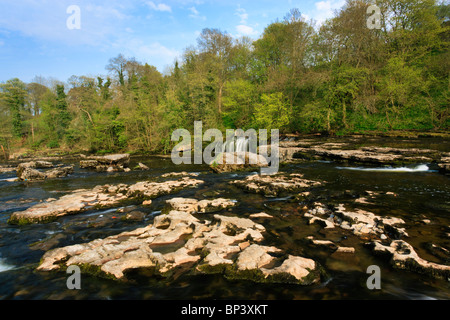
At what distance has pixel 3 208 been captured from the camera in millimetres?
8398

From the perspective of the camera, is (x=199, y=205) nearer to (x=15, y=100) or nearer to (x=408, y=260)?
→ (x=408, y=260)

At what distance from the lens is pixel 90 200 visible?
27.7 feet

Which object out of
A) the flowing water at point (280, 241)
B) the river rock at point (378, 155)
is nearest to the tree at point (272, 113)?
the river rock at point (378, 155)

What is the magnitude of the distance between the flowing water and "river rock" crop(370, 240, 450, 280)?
0.13 m

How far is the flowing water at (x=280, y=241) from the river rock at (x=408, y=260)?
0.41 feet

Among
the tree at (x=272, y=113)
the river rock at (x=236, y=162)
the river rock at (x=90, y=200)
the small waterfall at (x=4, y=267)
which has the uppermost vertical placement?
the tree at (x=272, y=113)

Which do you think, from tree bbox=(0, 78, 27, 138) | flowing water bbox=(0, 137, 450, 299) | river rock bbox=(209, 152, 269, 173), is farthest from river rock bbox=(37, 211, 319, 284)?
tree bbox=(0, 78, 27, 138)

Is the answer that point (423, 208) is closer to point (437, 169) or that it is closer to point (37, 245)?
point (437, 169)

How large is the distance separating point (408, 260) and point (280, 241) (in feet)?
7.63

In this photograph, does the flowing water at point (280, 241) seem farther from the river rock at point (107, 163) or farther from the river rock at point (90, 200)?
the river rock at point (107, 163)

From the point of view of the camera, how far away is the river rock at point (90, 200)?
671cm

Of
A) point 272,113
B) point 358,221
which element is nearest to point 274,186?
point 358,221

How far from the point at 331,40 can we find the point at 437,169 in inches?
761
